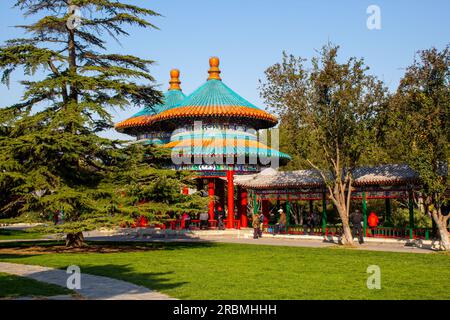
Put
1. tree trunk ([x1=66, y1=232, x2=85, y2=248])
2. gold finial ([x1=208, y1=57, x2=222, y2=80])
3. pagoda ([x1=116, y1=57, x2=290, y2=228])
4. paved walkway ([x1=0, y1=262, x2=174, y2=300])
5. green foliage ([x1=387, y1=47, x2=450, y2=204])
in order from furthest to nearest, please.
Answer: gold finial ([x1=208, y1=57, x2=222, y2=80]), pagoda ([x1=116, y1=57, x2=290, y2=228]), tree trunk ([x1=66, y1=232, x2=85, y2=248]), green foliage ([x1=387, y1=47, x2=450, y2=204]), paved walkway ([x1=0, y1=262, x2=174, y2=300])

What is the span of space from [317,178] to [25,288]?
18.3 meters

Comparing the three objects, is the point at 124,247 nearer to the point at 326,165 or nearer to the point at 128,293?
the point at 326,165

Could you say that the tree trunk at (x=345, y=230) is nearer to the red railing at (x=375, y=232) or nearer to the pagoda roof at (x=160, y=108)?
the red railing at (x=375, y=232)

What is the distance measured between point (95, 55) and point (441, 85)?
13554 millimetres

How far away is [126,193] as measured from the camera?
19188 millimetres

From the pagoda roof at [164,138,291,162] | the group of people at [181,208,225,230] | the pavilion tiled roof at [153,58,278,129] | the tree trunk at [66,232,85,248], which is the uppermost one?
the pavilion tiled roof at [153,58,278,129]

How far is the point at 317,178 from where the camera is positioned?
26.1 meters

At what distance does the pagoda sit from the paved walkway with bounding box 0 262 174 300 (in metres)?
16.5

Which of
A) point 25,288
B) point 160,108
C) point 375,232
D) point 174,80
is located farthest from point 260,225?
point 174,80

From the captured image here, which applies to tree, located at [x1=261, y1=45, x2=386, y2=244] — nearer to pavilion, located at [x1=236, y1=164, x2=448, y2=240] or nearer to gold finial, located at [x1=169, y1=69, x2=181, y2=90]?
pavilion, located at [x1=236, y1=164, x2=448, y2=240]

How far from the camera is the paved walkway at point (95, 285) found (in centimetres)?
901

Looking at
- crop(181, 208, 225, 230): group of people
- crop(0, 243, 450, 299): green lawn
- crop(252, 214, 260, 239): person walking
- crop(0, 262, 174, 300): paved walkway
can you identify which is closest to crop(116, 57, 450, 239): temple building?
crop(181, 208, 225, 230): group of people

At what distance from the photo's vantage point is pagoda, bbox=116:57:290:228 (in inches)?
1197

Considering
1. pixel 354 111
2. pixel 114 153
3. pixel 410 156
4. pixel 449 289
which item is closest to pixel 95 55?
pixel 114 153
